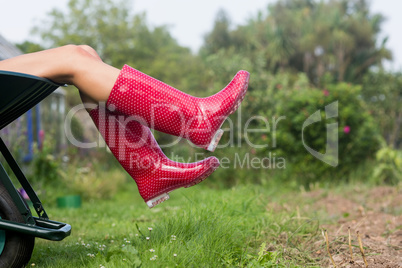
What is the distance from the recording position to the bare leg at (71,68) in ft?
5.40

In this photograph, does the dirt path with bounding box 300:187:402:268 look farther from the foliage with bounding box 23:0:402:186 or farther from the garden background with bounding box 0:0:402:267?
the foliage with bounding box 23:0:402:186

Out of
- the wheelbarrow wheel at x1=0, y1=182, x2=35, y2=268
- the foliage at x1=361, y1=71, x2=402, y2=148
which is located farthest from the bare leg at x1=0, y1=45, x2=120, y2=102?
the foliage at x1=361, y1=71, x2=402, y2=148

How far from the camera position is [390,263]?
176cm

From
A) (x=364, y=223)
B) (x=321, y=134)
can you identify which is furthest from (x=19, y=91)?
(x=321, y=134)

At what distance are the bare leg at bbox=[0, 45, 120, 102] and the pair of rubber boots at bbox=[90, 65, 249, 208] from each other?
6cm

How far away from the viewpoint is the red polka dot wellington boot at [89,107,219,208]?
189cm

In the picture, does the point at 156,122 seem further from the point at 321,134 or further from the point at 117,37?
the point at 117,37

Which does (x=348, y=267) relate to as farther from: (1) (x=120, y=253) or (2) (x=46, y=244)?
(2) (x=46, y=244)

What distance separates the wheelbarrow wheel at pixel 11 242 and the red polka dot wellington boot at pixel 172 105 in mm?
610

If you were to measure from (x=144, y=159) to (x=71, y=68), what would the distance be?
547mm

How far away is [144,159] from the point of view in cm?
192

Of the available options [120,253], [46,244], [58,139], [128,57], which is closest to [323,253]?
[120,253]

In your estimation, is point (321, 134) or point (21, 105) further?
point (321, 134)

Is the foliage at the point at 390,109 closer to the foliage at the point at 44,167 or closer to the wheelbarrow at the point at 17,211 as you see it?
the foliage at the point at 44,167
